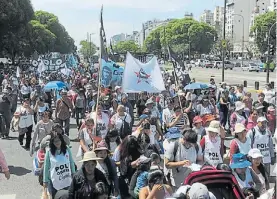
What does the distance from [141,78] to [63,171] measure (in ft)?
17.4

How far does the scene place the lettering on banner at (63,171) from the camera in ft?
19.2

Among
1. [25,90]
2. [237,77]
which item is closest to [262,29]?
[237,77]

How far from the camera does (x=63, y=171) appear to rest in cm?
588

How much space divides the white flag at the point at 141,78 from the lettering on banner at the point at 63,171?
199 inches

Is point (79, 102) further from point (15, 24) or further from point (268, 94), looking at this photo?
point (15, 24)

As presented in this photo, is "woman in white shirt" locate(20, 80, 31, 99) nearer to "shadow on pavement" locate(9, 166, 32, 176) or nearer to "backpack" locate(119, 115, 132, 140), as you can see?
"shadow on pavement" locate(9, 166, 32, 176)

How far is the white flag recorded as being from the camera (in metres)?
10.9

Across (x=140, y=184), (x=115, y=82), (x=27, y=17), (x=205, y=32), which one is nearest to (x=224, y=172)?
(x=140, y=184)

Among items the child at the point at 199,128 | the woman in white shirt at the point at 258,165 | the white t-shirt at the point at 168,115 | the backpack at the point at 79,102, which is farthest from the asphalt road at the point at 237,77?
the woman in white shirt at the point at 258,165

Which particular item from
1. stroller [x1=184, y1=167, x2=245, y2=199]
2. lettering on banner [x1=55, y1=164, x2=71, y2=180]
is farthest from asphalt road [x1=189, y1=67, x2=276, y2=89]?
stroller [x1=184, y1=167, x2=245, y2=199]

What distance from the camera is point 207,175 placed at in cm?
435

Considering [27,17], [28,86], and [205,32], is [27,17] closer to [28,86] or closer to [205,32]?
[28,86]

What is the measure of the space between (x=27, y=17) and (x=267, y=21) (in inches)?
1779

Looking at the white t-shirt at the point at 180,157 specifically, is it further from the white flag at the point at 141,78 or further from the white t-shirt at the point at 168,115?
the white flag at the point at 141,78
